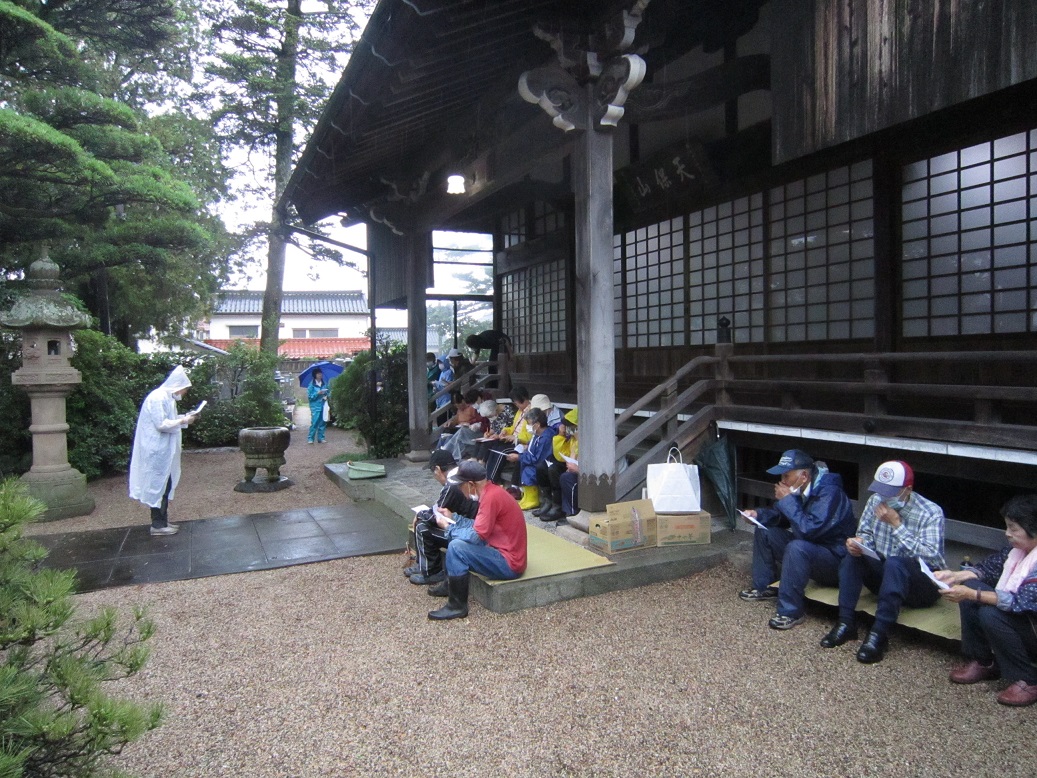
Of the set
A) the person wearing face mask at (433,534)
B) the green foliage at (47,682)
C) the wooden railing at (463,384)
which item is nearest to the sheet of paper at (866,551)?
the person wearing face mask at (433,534)

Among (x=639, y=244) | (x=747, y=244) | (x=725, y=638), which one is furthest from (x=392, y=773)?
(x=639, y=244)

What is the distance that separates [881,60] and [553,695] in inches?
179

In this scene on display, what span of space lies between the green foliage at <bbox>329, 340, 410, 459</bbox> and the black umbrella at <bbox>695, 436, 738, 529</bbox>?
588 centimetres

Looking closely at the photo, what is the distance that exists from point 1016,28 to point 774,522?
11.1ft

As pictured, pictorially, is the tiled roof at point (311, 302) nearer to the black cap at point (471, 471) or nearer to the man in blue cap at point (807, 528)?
the black cap at point (471, 471)

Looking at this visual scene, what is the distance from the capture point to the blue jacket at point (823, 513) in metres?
4.49

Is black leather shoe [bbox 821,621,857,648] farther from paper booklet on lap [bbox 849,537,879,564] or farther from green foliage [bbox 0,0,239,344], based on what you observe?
green foliage [bbox 0,0,239,344]

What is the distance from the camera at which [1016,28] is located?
383cm

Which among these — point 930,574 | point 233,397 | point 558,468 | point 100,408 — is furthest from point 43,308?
point 930,574

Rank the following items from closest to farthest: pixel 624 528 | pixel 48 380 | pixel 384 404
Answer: pixel 624 528, pixel 48 380, pixel 384 404

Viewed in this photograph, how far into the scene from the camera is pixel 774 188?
23.8 ft

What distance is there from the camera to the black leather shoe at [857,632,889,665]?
4.01 m

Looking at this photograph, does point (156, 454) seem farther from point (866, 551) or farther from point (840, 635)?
point (866, 551)

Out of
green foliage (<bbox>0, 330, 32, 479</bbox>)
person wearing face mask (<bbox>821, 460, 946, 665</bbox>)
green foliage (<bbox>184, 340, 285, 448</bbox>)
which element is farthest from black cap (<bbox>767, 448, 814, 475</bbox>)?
green foliage (<bbox>184, 340, 285, 448</bbox>)
